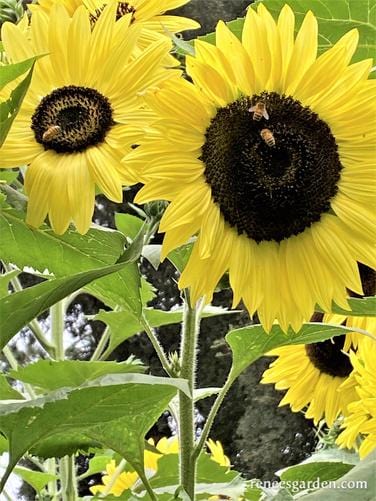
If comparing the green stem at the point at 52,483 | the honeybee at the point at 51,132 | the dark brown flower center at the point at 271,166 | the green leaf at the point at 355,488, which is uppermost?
the honeybee at the point at 51,132

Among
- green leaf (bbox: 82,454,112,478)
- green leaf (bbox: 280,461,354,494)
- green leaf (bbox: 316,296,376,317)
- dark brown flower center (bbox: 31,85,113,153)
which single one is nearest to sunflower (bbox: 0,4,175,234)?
dark brown flower center (bbox: 31,85,113,153)

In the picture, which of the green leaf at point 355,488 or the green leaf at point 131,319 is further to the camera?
the green leaf at point 131,319

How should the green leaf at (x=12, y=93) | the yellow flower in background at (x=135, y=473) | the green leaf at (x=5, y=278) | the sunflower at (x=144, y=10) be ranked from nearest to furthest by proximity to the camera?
the green leaf at (x=12, y=93) → the sunflower at (x=144, y=10) → the green leaf at (x=5, y=278) → the yellow flower in background at (x=135, y=473)

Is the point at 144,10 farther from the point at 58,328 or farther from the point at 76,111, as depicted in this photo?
the point at 58,328

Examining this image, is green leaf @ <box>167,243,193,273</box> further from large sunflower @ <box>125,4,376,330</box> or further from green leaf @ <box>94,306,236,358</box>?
green leaf @ <box>94,306,236,358</box>

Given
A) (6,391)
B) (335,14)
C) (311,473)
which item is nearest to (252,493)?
(311,473)

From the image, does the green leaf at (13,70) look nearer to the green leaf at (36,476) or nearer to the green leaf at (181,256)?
the green leaf at (181,256)

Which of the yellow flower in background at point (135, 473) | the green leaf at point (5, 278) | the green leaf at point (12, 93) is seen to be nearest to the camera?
the green leaf at point (12, 93)

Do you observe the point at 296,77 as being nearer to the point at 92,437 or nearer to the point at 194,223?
the point at 194,223

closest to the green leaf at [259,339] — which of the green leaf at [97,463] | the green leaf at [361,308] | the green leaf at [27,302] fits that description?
the green leaf at [361,308]
